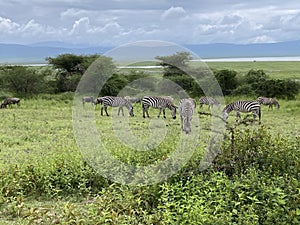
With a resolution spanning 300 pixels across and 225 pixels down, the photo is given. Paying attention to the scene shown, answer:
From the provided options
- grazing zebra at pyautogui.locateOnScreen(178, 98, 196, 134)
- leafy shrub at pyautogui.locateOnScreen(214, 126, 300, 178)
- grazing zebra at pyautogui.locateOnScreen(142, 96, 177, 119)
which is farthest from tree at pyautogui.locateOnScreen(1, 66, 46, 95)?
leafy shrub at pyautogui.locateOnScreen(214, 126, 300, 178)

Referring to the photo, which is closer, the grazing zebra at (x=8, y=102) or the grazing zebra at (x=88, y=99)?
the grazing zebra at (x=88, y=99)

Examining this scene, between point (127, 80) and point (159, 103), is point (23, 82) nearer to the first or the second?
point (127, 80)

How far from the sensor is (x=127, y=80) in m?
26.6

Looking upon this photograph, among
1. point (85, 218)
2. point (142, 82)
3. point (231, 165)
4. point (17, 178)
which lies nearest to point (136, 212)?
point (85, 218)

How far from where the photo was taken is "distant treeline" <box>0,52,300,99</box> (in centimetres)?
2692

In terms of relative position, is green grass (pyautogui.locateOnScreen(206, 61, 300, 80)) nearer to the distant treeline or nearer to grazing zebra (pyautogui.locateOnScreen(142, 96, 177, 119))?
the distant treeline

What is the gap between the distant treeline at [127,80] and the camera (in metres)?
26.9

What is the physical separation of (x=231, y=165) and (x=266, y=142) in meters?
0.80

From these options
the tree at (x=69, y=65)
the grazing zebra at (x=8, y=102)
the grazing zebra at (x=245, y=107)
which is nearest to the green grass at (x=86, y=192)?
the grazing zebra at (x=245, y=107)

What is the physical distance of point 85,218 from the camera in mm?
4965

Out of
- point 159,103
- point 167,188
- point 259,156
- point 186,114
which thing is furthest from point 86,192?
point 159,103

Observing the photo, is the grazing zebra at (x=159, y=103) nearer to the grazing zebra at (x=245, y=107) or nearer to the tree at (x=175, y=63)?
the grazing zebra at (x=245, y=107)

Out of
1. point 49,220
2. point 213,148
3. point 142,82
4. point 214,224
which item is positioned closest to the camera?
point 214,224

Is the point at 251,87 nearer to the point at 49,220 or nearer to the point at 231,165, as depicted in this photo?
the point at 231,165
